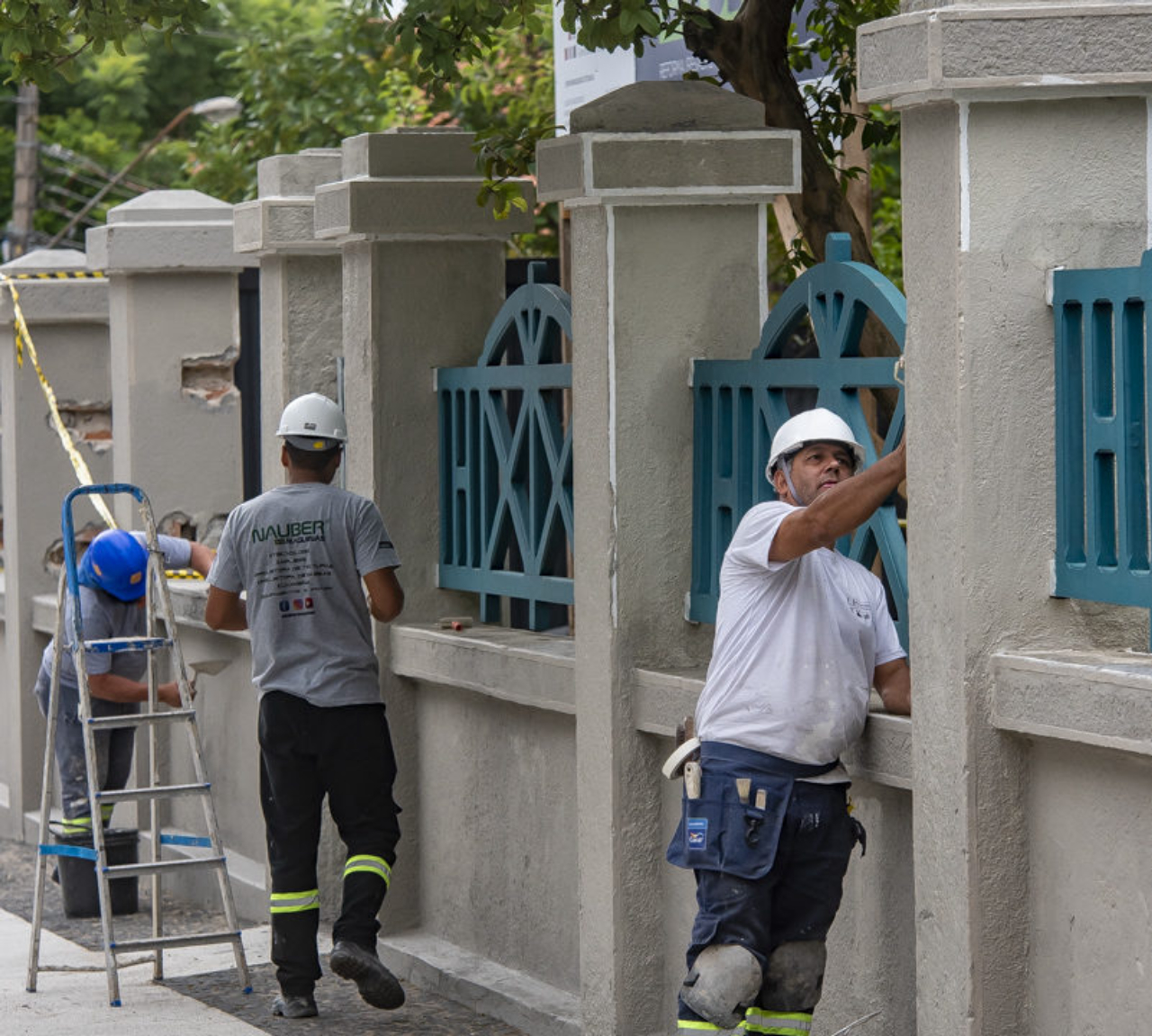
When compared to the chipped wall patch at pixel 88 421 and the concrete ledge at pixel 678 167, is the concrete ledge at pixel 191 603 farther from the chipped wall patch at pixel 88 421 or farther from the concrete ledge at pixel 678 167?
the concrete ledge at pixel 678 167

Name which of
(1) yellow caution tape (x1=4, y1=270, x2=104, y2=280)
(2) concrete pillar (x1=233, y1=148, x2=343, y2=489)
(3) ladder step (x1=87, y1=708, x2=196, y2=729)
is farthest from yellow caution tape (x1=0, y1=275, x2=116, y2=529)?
(3) ladder step (x1=87, y1=708, x2=196, y2=729)

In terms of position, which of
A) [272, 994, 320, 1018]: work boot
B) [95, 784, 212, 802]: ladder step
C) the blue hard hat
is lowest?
[272, 994, 320, 1018]: work boot

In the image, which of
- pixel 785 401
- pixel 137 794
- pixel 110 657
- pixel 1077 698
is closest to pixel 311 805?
pixel 137 794

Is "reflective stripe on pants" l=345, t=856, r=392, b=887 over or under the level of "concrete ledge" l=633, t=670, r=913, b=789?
under

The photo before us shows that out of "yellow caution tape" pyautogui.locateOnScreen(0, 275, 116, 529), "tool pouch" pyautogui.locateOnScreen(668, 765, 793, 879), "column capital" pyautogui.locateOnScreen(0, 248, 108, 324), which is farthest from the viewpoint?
"column capital" pyautogui.locateOnScreen(0, 248, 108, 324)

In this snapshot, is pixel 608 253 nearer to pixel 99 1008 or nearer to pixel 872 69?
pixel 872 69

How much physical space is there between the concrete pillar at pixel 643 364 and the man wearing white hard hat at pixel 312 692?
3.41 ft

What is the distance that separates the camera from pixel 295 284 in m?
8.55

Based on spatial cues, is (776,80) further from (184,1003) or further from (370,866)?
(184,1003)

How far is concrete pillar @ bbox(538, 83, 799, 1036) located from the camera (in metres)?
6.19

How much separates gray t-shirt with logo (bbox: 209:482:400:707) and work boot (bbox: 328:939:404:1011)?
2.56 feet

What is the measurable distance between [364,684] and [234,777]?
2269mm

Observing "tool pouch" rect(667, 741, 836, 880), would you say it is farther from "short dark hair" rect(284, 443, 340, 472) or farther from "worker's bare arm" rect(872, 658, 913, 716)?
"short dark hair" rect(284, 443, 340, 472)

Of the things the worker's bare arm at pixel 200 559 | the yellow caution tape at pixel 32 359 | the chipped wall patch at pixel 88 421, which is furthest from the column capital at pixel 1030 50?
the chipped wall patch at pixel 88 421
